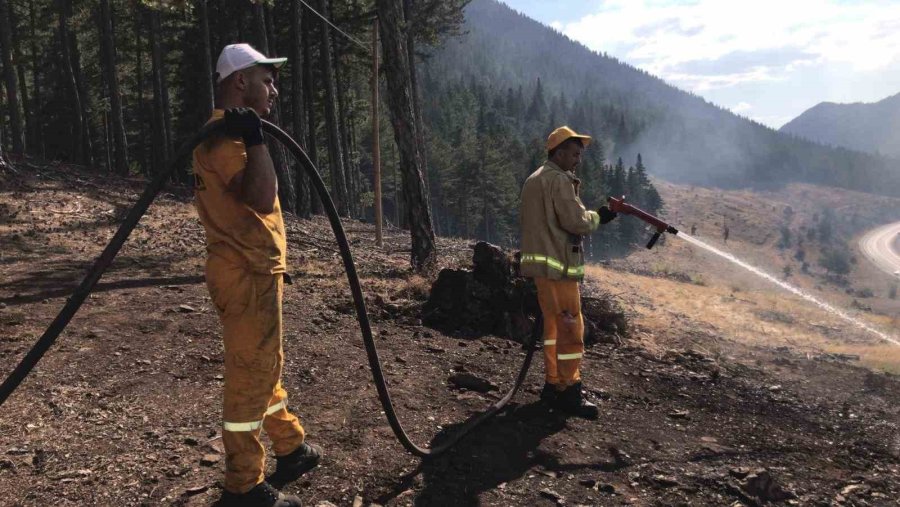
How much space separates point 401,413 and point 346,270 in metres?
1.65

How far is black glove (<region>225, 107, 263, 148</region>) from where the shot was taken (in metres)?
2.99

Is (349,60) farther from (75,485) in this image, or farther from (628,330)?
(75,485)

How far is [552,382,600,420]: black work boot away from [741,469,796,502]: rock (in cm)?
147

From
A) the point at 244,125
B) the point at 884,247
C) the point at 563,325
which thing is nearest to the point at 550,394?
the point at 563,325

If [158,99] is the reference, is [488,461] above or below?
below

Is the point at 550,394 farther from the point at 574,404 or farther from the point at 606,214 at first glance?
the point at 606,214

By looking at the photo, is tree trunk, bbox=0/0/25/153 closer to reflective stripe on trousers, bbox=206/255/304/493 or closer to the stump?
the stump

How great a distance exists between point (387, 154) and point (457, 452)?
45.4 metres

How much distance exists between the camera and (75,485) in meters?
3.63

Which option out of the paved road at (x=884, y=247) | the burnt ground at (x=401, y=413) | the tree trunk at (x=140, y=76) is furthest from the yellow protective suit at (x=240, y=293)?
the paved road at (x=884, y=247)

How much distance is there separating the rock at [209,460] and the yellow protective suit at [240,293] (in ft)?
2.68

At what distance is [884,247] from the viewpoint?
134m

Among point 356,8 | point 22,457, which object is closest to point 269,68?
point 22,457

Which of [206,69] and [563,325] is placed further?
[206,69]
